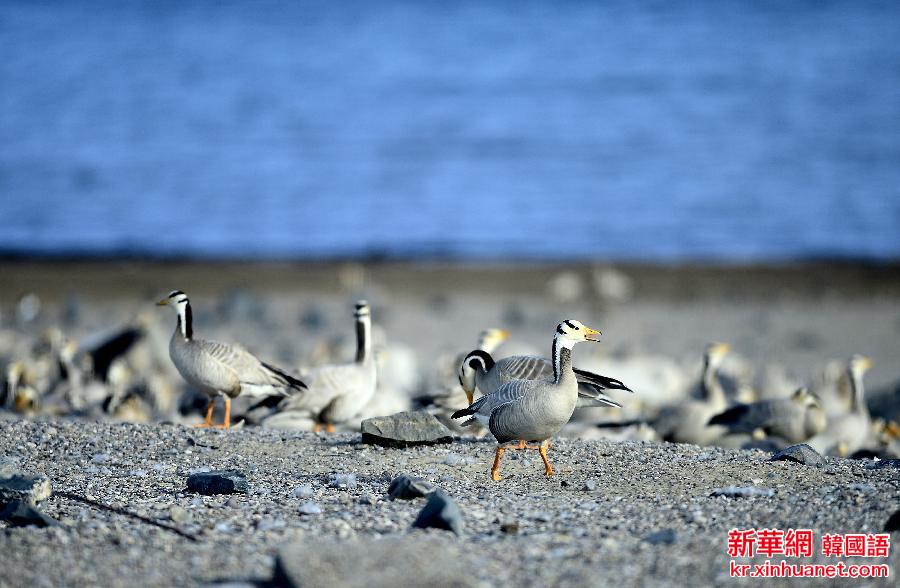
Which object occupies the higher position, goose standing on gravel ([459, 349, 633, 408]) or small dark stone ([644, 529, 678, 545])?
goose standing on gravel ([459, 349, 633, 408])

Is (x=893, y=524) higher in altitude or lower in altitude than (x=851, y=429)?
higher

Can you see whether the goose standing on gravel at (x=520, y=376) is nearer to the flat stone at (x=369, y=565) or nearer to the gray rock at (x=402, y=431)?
the gray rock at (x=402, y=431)

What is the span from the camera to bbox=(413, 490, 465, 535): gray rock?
661cm

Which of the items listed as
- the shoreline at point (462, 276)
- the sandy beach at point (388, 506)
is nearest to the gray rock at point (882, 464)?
the sandy beach at point (388, 506)

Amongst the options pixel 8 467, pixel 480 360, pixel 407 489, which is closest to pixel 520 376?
pixel 480 360

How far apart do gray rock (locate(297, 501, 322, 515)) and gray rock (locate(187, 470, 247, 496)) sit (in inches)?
24.8

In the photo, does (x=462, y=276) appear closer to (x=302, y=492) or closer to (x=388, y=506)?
(x=302, y=492)

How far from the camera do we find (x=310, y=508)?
7215mm

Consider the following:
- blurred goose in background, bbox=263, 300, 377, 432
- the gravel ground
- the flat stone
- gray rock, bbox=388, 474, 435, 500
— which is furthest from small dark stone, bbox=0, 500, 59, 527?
blurred goose in background, bbox=263, 300, 377, 432

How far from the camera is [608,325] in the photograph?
20125mm

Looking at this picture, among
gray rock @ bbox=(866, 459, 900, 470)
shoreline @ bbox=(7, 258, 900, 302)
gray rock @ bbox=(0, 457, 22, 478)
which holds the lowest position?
gray rock @ bbox=(866, 459, 900, 470)

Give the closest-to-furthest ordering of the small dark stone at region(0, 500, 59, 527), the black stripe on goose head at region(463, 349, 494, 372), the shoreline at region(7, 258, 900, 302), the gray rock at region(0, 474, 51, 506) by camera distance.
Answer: the small dark stone at region(0, 500, 59, 527)
the gray rock at region(0, 474, 51, 506)
the black stripe on goose head at region(463, 349, 494, 372)
the shoreline at region(7, 258, 900, 302)

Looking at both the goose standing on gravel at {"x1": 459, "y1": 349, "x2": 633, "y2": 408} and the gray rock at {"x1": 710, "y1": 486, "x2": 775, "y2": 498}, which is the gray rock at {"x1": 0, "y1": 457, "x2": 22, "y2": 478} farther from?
the gray rock at {"x1": 710, "y1": 486, "x2": 775, "y2": 498}

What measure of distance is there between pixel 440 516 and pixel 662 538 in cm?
121
